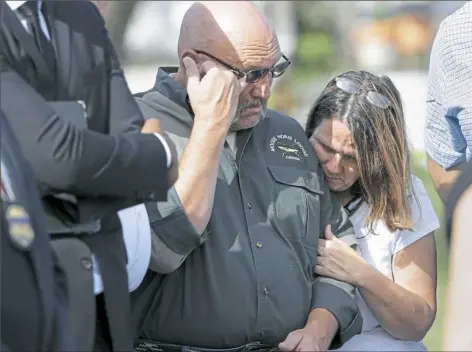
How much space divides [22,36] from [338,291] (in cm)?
141

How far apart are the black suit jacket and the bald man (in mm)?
412

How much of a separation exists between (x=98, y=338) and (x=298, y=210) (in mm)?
952

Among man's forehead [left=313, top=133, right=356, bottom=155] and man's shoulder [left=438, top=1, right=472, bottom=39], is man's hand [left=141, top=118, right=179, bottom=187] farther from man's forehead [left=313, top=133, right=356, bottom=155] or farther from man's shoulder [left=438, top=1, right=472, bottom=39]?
man's shoulder [left=438, top=1, right=472, bottom=39]

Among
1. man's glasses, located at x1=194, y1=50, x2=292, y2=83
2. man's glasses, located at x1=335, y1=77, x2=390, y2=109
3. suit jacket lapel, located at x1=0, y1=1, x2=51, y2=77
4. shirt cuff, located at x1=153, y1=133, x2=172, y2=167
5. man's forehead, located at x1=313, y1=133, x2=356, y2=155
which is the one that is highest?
suit jacket lapel, located at x1=0, y1=1, x2=51, y2=77

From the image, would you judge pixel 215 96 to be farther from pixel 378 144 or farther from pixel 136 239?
pixel 378 144

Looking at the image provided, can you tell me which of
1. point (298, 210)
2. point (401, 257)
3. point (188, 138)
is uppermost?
point (188, 138)

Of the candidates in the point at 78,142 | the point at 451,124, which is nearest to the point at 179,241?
the point at 78,142

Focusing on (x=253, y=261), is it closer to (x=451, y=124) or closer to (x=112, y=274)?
(x=112, y=274)

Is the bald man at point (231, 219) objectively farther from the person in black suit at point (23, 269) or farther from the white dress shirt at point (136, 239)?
the person in black suit at point (23, 269)

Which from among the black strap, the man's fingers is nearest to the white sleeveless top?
the man's fingers

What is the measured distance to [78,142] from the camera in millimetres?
2277

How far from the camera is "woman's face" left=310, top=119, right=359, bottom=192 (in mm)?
3357

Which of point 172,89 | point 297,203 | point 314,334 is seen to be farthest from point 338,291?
point 172,89

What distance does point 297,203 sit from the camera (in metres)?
3.17
